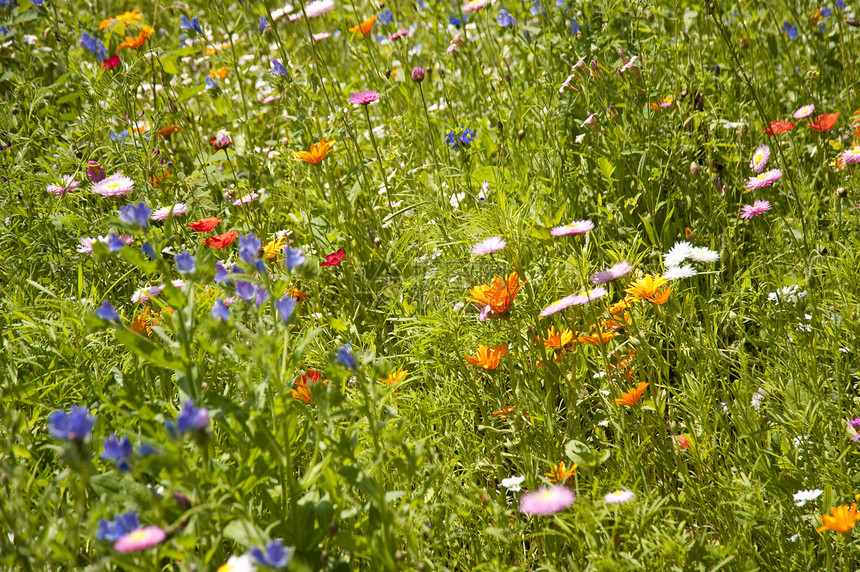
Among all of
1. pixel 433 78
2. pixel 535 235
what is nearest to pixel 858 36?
pixel 433 78

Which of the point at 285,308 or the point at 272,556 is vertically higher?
the point at 285,308

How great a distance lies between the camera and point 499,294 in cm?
160

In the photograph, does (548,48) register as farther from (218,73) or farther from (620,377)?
(218,73)

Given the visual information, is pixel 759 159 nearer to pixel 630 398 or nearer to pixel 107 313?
pixel 630 398

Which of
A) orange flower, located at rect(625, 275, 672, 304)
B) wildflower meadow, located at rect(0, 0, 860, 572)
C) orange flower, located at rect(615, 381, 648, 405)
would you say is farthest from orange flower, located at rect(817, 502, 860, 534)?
orange flower, located at rect(625, 275, 672, 304)

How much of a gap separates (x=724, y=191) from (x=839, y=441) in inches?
38.8

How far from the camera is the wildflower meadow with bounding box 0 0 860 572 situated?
112 centimetres

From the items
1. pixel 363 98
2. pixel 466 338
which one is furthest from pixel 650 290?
pixel 363 98

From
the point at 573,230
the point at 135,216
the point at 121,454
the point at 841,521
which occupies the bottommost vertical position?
the point at 841,521

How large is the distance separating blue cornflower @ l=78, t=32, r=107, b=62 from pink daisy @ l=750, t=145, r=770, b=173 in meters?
2.63

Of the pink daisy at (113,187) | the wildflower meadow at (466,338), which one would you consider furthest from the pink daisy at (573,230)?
the pink daisy at (113,187)

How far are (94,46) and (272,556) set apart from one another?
111 inches

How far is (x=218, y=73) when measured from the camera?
3602 millimetres

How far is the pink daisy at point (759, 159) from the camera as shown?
2.19 m
